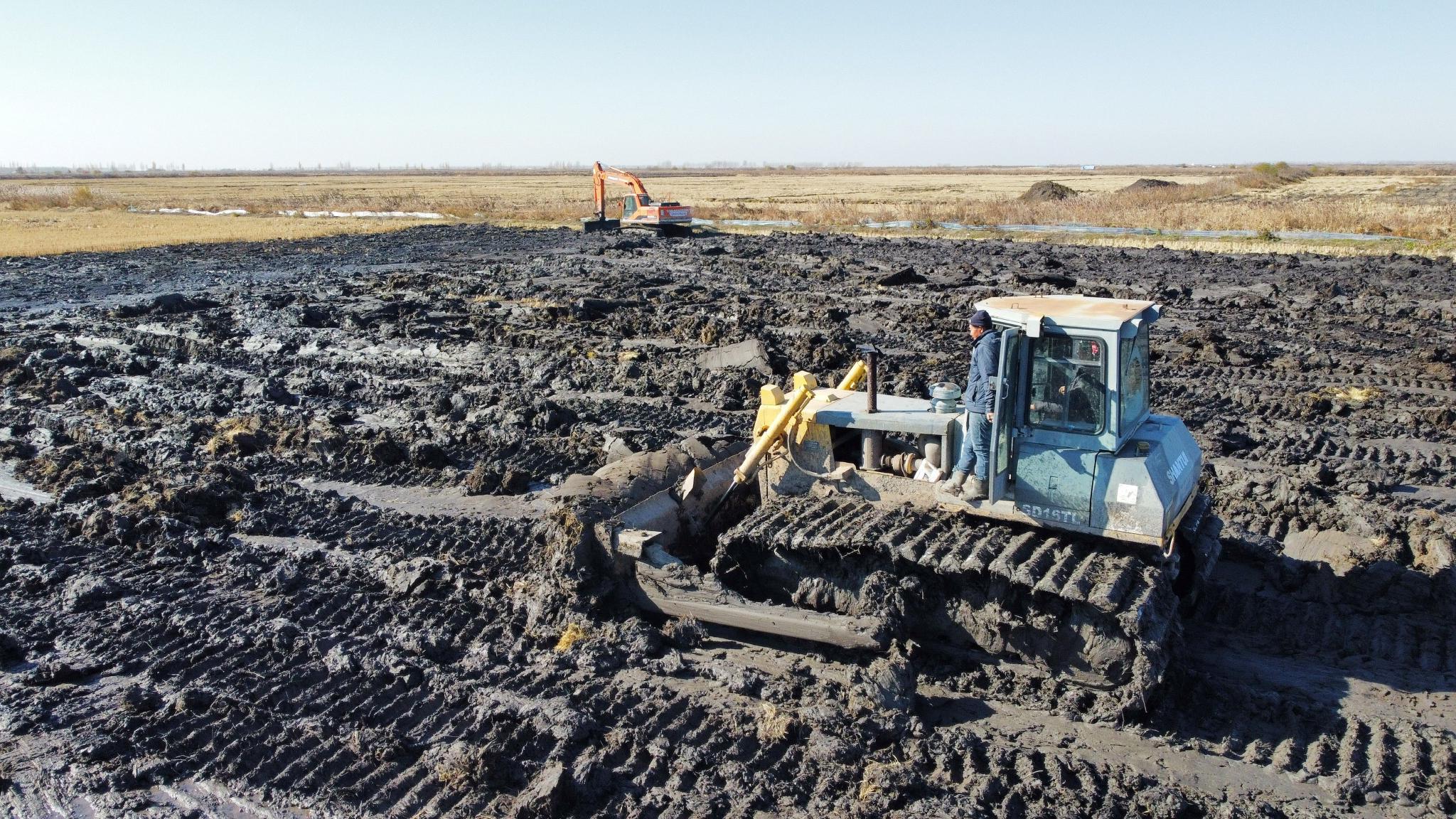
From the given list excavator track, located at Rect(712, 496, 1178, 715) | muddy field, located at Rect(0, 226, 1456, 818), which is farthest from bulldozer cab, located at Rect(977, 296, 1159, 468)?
muddy field, located at Rect(0, 226, 1456, 818)

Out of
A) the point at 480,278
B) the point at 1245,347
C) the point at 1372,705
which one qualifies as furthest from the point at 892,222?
the point at 1372,705

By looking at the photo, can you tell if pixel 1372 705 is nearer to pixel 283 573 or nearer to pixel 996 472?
pixel 996 472

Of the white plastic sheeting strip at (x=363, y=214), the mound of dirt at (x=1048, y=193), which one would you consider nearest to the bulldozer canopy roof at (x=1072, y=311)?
the mound of dirt at (x=1048, y=193)

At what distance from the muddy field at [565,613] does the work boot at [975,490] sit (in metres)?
1.07

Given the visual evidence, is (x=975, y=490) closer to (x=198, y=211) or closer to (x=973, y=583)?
(x=973, y=583)

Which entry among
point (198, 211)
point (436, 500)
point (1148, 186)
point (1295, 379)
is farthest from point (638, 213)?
point (198, 211)

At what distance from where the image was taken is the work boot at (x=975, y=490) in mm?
6426

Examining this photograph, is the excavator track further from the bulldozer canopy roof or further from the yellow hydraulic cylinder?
the bulldozer canopy roof

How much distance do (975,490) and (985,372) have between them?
0.83m

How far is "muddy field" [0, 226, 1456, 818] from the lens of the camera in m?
5.47

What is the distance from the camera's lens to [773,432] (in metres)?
7.29

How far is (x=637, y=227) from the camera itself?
125 feet

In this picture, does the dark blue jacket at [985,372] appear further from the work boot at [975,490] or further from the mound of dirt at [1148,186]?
the mound of dirt at [1148,186]

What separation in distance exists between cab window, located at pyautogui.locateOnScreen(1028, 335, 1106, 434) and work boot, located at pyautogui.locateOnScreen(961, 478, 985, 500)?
53 centimetres
